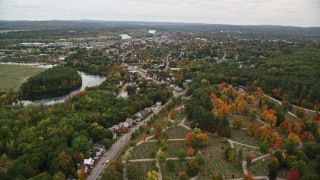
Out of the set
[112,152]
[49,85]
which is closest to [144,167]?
[112,152]

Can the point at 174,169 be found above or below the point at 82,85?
above

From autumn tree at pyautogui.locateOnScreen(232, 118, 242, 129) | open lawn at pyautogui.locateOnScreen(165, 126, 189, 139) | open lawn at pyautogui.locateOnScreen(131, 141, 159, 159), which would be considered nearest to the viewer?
open lawn at pyautogui.locateOnScreen(131, 141, 159, 159)

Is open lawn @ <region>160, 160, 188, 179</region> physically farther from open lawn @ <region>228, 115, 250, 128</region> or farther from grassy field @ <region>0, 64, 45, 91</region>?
grassy field @ <region>0, 64, 45, 91</region>

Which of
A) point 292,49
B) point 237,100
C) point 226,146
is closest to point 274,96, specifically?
point 237,100

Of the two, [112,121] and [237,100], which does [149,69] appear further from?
[112,121]

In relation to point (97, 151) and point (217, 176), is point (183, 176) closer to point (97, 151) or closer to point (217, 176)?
point (217, 176)

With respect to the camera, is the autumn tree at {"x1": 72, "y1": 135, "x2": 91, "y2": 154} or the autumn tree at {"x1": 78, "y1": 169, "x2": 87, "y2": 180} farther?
the autumn tree at {"x1": 72, "y1": 135, "x2": 91, "y2": 154}

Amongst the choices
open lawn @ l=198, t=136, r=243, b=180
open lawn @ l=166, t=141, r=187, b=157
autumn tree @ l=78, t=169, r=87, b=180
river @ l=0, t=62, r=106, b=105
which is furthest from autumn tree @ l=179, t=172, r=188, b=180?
river @ l=0, t=62, r=106, b=105

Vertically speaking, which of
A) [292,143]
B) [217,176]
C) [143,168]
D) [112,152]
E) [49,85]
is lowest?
[112,152]
